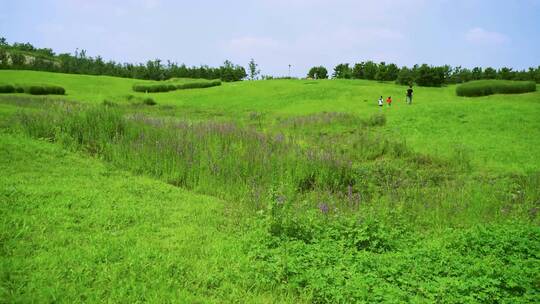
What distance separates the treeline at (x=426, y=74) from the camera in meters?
49.0

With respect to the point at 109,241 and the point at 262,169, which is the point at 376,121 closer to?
the point at 262,169

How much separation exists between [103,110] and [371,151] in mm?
8569

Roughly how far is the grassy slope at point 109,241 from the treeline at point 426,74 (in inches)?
1622

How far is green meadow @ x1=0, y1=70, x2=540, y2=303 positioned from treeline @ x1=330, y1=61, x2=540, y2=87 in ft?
120

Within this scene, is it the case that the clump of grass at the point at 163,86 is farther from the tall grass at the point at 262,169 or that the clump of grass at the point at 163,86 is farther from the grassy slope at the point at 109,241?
the grassy slope at the point at 109,241

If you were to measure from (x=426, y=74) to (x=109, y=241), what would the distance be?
49.2 metres

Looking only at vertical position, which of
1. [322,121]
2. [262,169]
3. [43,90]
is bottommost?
[262,169]

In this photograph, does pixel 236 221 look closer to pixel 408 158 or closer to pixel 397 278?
pixel 397 278

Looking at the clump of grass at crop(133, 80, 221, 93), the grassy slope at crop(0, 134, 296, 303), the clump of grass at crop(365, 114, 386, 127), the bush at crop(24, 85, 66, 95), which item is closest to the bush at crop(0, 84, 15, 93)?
the bush at crop(24, 85, 66, 95)

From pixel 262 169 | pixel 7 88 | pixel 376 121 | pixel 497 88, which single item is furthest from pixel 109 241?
pixel 497 88

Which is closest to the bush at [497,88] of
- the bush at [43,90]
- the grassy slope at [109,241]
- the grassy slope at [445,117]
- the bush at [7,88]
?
the grassy slope at [445,117]

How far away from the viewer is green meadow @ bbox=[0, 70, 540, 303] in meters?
4.39

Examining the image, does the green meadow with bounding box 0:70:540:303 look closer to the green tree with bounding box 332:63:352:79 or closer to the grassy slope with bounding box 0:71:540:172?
the grassy slope with bounding box 0:71:540:172

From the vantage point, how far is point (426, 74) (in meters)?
48.7
